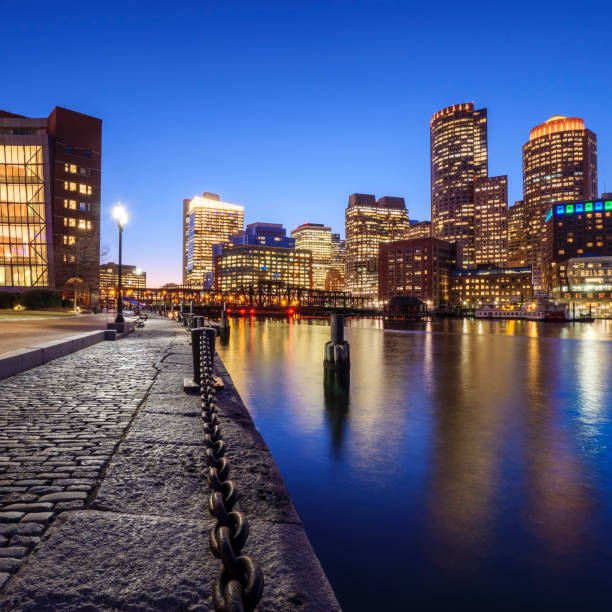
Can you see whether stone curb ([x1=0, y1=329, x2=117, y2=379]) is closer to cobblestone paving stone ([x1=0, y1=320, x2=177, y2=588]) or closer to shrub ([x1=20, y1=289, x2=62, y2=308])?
cobblestone paving stone ([x1=0, y1=320, x2=177, y2=588])

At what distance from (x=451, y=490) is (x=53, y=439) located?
5757mm

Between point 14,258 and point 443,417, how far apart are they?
234 ft

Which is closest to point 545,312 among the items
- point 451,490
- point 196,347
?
point 451,490

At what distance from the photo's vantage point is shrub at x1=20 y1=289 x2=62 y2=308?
41906mm

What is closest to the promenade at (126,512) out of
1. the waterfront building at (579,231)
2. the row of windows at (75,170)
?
the row of windows at (75,170)

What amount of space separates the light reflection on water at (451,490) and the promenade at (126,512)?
1.42m

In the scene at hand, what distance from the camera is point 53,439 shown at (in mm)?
5184

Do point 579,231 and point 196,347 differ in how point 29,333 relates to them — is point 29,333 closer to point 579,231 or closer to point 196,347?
point 196,347

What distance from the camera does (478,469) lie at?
7.29 metres

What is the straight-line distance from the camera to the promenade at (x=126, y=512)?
7.75 feet

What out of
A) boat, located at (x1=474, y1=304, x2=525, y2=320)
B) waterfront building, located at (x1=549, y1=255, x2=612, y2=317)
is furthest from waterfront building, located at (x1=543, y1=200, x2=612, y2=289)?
boat, located at (x1=474, y1=304, x2=525, y2=320)

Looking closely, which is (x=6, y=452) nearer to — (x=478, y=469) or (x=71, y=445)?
(x=71, y=445)

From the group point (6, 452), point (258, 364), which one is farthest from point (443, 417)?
point (258, 364)

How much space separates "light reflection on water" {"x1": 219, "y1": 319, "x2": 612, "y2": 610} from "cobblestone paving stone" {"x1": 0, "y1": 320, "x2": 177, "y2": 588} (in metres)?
2.79
